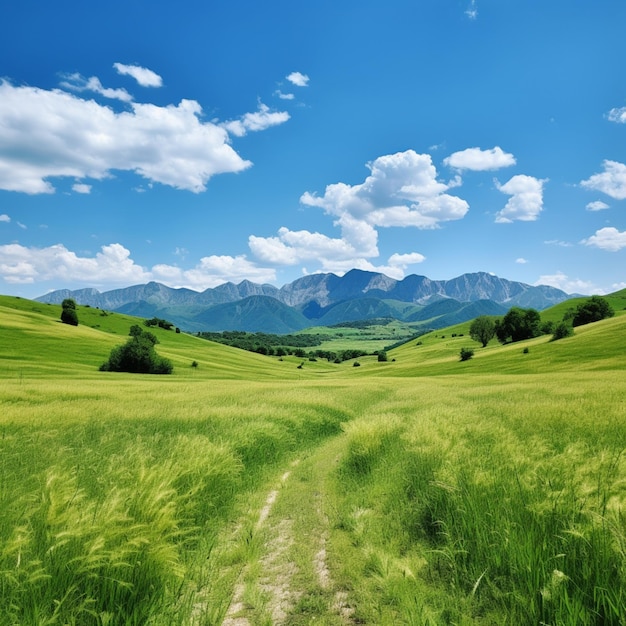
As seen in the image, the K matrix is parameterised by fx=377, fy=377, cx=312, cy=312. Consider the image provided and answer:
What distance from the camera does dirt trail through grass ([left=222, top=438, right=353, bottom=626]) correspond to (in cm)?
558

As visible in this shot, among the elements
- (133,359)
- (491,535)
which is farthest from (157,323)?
(491,535)

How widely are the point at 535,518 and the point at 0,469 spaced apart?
1042 centimetres

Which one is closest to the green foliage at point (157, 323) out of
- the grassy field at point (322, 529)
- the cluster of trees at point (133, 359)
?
the cluster of trees at point (133, 359)

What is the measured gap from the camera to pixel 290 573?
267 inches

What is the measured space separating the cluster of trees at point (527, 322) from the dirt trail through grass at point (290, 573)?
382 ft

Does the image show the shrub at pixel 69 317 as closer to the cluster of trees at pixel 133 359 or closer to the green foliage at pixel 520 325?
the cluster of trees at pixel 133 359

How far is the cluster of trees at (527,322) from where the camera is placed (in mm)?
113625

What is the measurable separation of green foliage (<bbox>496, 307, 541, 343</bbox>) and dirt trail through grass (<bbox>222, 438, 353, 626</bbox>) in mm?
128728

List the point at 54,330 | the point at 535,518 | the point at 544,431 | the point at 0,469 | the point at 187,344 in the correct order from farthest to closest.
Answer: the point at 187,344 < the point at 54,330 < the point at 544,431 < the point at 0,469 < the point at 535,518

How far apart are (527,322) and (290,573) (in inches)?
5288

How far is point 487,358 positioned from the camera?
84438 millimetres

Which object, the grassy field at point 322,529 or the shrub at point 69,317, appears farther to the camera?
the shrub at point 69,317

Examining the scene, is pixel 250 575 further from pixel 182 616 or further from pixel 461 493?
pixel 461 493

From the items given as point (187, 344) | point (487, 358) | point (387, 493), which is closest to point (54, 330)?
point (187, 344)
